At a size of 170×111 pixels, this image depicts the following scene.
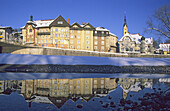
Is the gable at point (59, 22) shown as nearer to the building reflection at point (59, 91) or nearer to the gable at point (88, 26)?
the gable at point (88, 26)

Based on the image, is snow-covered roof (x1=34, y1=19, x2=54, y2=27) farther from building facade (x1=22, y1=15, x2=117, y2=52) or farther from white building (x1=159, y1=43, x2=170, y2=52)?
white building (x1=159, y1=43, x2=170, y2=52)

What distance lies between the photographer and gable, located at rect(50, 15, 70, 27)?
59.8 metres

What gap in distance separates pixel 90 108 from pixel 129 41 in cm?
7014

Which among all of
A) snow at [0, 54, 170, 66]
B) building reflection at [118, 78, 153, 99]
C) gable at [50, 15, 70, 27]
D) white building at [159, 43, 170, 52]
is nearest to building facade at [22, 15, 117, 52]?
gable at [50, 15, 70, 27]

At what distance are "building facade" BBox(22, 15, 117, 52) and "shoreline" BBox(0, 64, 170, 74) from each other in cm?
3524

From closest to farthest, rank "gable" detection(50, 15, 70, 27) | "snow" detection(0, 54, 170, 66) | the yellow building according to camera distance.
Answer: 1. "snow" detection(0, 54, 170, 66)
2. "gable" detection(50, 15, 70, 27)
3. the yellow building

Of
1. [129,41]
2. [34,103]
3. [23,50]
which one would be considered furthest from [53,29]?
[34,103]

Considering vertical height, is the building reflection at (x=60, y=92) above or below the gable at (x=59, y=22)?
below

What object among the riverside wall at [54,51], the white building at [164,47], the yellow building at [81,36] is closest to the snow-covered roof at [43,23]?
the yellow building at [81,36]

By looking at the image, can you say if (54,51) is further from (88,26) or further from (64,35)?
(88,26)

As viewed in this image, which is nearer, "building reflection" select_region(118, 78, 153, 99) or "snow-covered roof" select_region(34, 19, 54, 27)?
"building reflection" select_region(118, 78, 153, 99)

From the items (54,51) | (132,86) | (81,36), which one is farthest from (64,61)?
(81,36)

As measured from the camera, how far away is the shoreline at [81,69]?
25.1m

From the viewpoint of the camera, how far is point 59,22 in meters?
60.2
